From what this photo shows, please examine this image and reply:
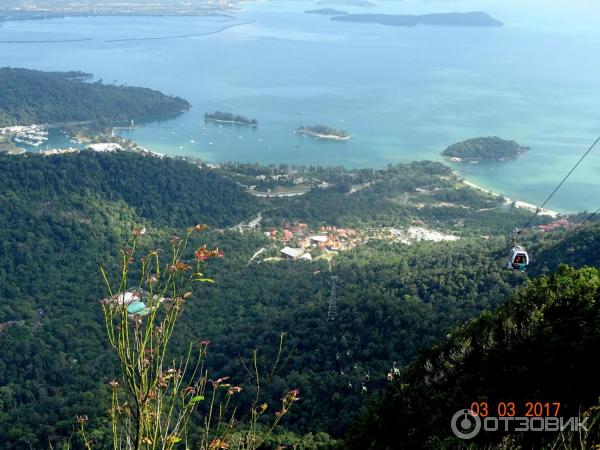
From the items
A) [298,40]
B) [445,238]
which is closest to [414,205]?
[445,238]

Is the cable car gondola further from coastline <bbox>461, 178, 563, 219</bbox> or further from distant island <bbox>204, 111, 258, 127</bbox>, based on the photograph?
distant island <bbox>204, 111, 258, 127</bbox>

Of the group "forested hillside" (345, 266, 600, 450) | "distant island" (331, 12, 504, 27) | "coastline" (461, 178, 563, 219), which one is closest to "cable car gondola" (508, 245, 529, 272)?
"forested hillside" (345, 266, 600, 450)

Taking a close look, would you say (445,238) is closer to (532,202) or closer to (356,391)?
(532,202)

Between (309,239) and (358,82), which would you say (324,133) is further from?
(358,82)

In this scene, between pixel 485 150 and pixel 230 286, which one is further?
pixel 485 150

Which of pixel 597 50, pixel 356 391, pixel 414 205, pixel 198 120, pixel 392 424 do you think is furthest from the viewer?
pixel 597 50

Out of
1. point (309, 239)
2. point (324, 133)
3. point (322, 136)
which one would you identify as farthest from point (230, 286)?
point (324, 133)
